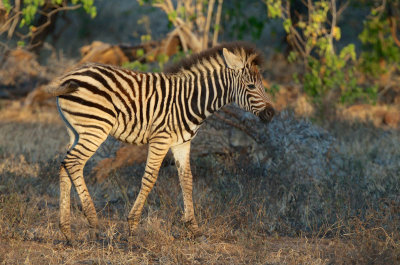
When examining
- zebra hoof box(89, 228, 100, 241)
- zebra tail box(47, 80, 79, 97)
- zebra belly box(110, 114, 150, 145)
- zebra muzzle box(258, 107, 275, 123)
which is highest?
A: zebra tail box(47, 80, 79, 97)

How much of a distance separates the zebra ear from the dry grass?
1.52 metres

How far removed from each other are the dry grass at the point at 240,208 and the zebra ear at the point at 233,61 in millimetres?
1516

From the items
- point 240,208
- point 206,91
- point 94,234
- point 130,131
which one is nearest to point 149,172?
point 130,131

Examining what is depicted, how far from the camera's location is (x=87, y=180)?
7758 mm

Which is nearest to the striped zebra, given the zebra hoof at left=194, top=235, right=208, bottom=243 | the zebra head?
the zebra head

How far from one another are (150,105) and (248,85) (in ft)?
3.39

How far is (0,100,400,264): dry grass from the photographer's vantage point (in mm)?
5168

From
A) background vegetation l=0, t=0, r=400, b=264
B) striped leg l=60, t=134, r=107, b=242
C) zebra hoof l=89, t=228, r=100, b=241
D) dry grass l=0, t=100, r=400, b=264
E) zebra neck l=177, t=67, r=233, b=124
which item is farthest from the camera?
zebra neck l=177, t=67, r=233, b=124

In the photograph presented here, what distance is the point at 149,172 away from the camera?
5.75 metres

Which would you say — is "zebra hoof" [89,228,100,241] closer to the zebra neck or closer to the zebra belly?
the zebra belly

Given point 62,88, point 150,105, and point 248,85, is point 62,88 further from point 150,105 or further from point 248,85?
point 248,85

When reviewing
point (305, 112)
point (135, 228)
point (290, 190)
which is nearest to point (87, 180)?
point (135, 228)

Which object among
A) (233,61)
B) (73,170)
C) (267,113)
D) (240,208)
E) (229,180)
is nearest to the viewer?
(73,170)

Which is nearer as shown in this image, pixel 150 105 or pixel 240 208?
pixel 150 105
